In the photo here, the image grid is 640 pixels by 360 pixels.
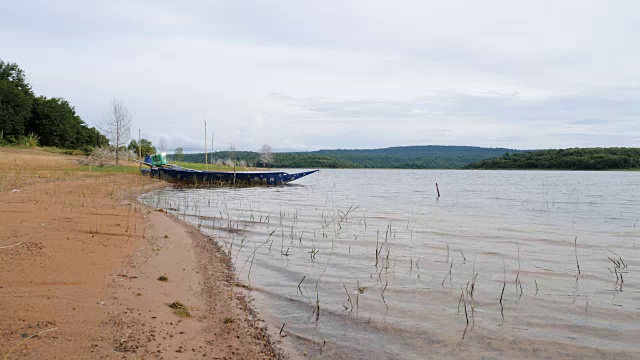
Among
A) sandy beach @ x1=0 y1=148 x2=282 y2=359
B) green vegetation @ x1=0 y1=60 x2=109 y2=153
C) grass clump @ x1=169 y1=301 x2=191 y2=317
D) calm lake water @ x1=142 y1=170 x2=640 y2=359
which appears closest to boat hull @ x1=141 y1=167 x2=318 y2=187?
green vegetation @ x1=0 y1=60 x2=109 y2=153

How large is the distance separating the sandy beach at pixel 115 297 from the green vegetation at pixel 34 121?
3777 cm

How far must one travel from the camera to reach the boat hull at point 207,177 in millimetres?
33781

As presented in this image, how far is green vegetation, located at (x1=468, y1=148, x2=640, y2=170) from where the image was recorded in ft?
265

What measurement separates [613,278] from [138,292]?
24.8 feet

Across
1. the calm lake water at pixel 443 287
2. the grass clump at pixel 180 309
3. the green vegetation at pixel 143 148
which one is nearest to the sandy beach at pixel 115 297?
the grass clump at pixel 180 309

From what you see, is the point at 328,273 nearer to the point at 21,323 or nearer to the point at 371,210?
the point at 21,323

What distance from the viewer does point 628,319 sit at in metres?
5.59

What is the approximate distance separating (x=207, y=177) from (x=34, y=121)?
27.5 m

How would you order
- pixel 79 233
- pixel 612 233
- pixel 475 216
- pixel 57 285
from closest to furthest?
pixel 57 285, pixel 79 233, pixel 612 233, pixel 475 216

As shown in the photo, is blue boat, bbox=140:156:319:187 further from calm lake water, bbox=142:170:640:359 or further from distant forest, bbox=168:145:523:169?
distant forest, bbox=168:145:523:169

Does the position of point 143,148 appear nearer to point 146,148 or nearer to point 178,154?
point 146,148

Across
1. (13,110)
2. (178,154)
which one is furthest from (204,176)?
(178,154)

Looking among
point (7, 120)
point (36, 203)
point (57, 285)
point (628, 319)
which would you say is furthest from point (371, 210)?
point (7, 120)

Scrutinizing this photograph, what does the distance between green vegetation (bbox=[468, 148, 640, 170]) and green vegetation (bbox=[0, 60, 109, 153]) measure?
8224cm
